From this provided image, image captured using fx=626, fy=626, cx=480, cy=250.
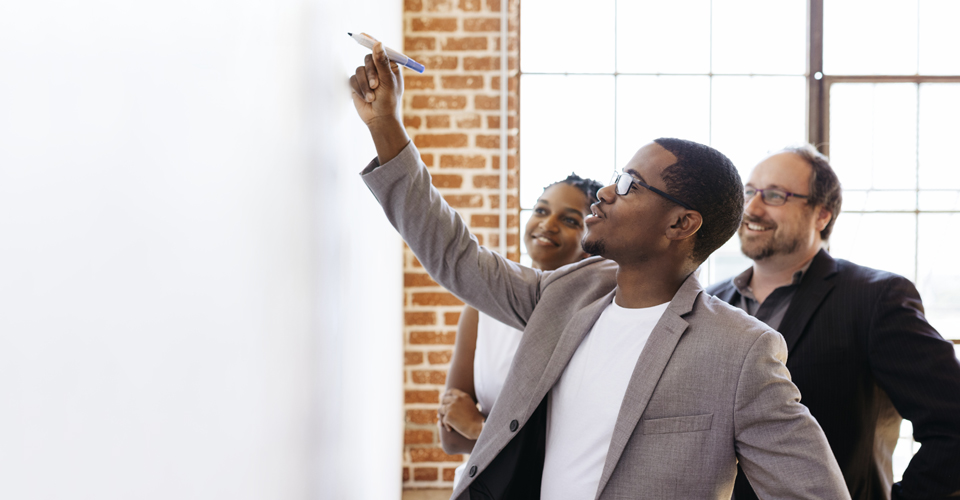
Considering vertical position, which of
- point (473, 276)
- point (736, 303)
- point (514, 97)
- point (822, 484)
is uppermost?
point (514, 97)

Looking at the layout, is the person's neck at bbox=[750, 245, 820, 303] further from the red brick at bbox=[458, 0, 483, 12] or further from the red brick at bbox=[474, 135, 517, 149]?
the red brick at bbox=[458, 0, 483, 12]

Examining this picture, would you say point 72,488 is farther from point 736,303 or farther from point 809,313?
point 736,303

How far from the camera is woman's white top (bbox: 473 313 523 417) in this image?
171 cm

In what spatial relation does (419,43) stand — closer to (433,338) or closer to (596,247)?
(433,338)

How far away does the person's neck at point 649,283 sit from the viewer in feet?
4.07

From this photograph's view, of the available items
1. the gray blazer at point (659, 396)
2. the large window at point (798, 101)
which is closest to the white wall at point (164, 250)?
the gray blazer at point (659, 396)

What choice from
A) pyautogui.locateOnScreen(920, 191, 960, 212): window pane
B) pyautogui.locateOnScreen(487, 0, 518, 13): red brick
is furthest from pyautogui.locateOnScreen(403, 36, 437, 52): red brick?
pyautogui.locateOnScreen(920, 191, 960, 212): window pane

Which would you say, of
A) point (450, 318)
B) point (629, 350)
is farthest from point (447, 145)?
→ point (629, 350)

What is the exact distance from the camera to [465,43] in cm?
278

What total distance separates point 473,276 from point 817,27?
8.58 ft

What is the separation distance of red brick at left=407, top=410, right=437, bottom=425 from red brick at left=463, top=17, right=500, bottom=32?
1.71 metres

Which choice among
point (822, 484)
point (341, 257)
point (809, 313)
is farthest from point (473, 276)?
point (809, 313)

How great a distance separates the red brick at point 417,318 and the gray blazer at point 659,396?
1431mm

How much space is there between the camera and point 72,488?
1.31 ft
